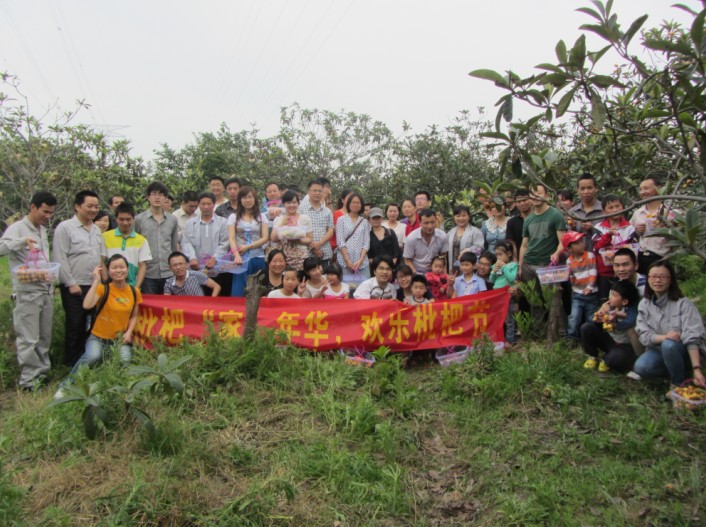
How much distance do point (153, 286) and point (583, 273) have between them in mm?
4709

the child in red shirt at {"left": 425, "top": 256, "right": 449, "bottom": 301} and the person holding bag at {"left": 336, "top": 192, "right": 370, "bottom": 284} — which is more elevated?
the person holding bag at {"left": 336, "top": 192, "right": 370, "bottom": 284}

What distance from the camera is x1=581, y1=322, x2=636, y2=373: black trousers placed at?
206 inches

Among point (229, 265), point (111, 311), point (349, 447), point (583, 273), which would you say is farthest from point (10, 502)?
point (583, 273)

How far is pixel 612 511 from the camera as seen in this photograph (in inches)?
143

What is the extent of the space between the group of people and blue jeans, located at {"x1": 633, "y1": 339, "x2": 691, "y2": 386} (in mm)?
10

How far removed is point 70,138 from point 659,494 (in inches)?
271

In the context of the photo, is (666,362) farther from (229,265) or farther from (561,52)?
(229,265)

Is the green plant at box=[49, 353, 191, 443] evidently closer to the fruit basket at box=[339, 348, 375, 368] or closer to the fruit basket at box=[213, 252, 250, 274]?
the fruit basket at box=[339, 348, 375, 368]

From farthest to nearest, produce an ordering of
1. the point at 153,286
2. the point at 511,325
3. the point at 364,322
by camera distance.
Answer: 1. the point at 153,286
2. the point at 511,325
3. the point at 364,322

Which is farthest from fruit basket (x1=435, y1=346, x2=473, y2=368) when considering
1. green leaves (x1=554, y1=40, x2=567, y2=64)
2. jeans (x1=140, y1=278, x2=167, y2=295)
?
green leaves (x1=554, y1=40, x2=567, y2=64)

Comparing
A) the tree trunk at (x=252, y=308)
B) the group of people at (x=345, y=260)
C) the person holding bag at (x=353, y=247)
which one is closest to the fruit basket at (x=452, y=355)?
the group of people at (x=345, y=260)

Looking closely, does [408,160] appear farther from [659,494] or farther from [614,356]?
[659,494]

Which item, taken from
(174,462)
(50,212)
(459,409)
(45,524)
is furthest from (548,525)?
(50,212)

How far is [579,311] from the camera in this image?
589 cm
